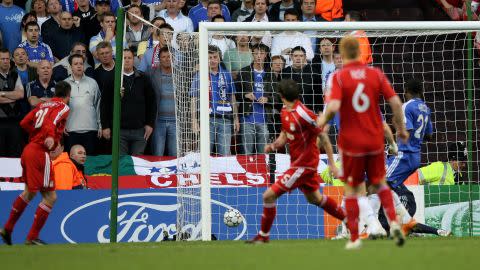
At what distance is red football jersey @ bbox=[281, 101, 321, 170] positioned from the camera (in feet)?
38.9

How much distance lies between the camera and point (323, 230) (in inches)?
604

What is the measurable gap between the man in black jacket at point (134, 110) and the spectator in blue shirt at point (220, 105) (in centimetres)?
160

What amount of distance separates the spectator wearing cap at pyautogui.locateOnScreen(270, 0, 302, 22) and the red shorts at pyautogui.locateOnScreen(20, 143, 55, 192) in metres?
6.34

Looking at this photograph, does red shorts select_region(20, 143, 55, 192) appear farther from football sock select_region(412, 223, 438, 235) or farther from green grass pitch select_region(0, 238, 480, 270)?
football sock select_region(412, 223, 438, 235)

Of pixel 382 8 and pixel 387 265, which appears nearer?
pixel 387 265

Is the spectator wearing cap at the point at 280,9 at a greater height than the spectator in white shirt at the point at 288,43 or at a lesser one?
greater

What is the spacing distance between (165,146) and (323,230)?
3.06m

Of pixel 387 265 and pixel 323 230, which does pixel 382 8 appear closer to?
pixel 323 230

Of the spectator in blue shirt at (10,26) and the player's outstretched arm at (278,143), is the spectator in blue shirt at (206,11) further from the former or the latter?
the player's outstretched arm at (278,143)

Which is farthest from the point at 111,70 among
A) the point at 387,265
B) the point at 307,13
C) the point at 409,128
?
the point at 387,265

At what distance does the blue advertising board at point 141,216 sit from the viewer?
1529 cm

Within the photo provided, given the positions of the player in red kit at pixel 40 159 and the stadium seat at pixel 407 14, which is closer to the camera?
the player in red kit at pixel 40 159

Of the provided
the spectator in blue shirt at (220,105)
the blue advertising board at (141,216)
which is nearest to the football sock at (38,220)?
the blue advertising board at (141,216)

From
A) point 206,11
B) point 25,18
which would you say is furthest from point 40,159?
point 206,11
